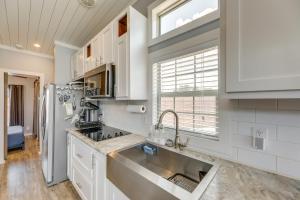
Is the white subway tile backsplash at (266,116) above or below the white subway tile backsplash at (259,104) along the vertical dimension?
below

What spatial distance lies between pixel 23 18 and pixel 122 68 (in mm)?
1814

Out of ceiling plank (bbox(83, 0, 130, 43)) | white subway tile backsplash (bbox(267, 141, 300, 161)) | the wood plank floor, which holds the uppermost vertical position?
ceiling plank (bbox(83, 0, 130, 43))

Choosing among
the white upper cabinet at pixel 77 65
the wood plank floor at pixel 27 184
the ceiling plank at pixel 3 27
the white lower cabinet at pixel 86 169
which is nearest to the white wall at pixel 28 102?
the wood plank floor at pixel 27 184

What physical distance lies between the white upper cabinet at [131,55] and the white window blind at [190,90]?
177 mm

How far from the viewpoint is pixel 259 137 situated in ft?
3.05

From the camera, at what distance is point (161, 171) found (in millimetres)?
1283

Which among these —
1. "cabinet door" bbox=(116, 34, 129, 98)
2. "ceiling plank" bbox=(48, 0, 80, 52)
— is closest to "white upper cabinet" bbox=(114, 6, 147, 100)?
"cabinet door" bbox=(116, 34, 129, 98)

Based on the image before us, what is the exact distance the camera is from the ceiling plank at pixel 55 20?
5.80ft

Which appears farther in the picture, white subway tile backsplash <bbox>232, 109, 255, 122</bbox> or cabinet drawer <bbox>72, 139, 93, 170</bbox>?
cabinet drawer <bbox>72, 139, 93, 170</bbox>

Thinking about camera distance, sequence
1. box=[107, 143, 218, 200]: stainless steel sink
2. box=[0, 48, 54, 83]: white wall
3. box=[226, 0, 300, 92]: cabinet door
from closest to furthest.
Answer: box=[226, 0, 300, 92]: cabinet door
box=[107, 143, 218, 200]: stainless steel sink
box=[0, 48, 54, 83]: white wall

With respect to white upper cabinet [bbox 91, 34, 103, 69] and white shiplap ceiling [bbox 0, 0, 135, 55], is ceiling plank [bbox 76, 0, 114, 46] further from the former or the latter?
white upper cabinet [bbox 91, 34, 103, 69]

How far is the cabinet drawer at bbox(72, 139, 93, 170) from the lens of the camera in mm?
1514

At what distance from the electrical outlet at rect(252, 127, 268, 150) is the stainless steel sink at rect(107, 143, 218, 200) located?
0.99 ft

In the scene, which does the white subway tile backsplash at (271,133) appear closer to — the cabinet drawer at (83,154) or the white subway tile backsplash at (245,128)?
the white subway tile backsplash at (245,128)
